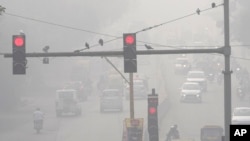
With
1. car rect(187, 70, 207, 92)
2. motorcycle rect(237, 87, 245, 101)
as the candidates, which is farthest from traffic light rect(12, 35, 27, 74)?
car rect(187, 70, 207, 92)

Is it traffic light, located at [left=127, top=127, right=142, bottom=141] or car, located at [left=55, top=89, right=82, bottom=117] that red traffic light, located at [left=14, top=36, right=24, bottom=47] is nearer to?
traffic light, located at [left=127, top=127, right=142, bottom=141]

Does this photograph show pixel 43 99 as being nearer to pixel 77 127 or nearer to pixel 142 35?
pixel 77 127

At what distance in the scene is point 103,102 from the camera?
6262 cm

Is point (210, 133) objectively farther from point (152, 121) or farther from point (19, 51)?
point (19, 51)

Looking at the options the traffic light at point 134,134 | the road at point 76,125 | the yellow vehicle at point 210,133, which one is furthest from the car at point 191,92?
A: the traffic light at point 134,134

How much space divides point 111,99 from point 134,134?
29.5 metres

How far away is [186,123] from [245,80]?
21852 mm

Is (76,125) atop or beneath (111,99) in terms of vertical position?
beneath

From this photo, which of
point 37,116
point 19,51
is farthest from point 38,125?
point 19,51

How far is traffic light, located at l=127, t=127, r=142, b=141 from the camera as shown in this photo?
104 ft

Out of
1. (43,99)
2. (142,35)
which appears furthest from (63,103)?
(142,35)

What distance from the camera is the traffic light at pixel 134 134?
31.6 metres

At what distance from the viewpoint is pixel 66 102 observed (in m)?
58.7

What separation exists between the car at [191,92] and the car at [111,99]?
6920mm
